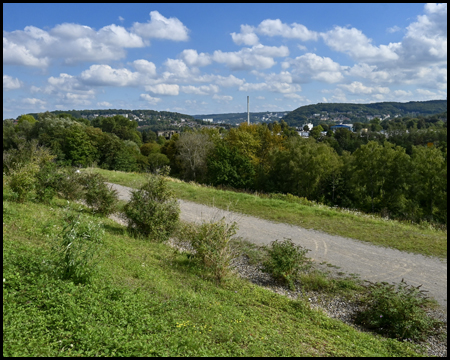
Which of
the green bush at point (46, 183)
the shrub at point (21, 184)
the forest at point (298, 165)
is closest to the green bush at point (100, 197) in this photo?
the green bush at point (46, 183)

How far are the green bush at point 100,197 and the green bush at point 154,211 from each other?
99.1 inches

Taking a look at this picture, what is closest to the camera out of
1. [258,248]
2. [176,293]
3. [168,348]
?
[168,348]

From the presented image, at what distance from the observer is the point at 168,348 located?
152 inches

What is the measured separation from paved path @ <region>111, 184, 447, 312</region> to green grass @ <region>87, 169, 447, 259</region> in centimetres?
64

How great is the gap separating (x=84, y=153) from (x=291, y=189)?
25.6 metres

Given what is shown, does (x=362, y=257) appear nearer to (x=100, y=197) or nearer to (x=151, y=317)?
(x=151, y=317)

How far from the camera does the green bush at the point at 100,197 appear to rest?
1204 cm

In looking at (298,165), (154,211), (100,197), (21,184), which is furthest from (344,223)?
(298,165)

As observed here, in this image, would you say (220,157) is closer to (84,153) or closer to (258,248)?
(84,153)

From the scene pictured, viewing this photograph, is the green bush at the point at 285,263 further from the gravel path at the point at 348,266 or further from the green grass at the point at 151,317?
the green grass at the point at 151,317

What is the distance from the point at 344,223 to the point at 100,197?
32.9 feet

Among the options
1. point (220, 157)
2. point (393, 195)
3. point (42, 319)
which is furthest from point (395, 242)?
point (220, 157)

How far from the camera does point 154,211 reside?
31.7ft

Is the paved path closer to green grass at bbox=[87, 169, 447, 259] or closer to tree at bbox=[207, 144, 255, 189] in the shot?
green grass at bbox=[87, 169, 447, 259]
